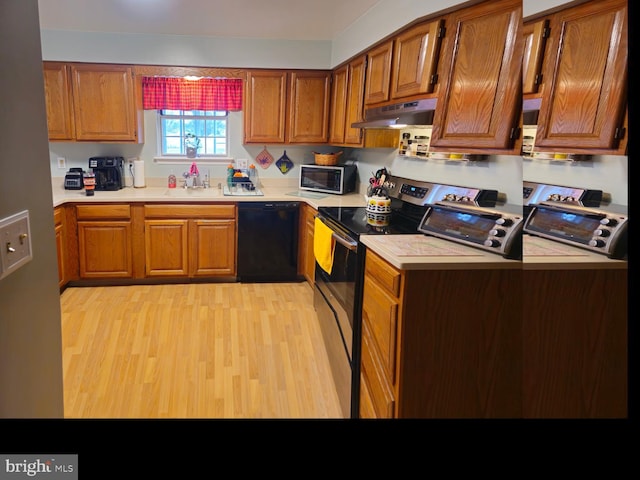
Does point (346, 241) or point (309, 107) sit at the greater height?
point (309, 107)

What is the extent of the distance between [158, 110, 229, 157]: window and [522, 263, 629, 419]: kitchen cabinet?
3.91 m

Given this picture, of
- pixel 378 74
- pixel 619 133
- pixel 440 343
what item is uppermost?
pixel 378 74

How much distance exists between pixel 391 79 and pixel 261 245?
181 cm

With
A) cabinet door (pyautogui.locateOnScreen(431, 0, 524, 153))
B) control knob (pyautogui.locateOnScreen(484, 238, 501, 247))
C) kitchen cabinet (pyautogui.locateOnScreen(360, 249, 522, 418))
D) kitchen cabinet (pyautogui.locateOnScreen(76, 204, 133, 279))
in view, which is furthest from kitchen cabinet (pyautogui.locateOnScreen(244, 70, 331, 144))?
control knob (pyautogui.locateOnScreen(484, 238, 501, 247))

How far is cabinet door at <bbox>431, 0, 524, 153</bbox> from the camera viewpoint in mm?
1156

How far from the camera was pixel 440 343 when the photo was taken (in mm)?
1132

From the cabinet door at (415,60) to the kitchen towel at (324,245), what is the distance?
872 millimetres

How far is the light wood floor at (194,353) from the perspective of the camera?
6.66 ft

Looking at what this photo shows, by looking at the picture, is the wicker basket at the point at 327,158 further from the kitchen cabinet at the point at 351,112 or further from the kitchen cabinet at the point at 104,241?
the kitchen cabinet at the point at 104,241

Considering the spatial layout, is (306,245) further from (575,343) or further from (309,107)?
(575,343)

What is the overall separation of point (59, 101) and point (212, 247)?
1.69m

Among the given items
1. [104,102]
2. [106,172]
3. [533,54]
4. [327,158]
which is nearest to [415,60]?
[533,54]

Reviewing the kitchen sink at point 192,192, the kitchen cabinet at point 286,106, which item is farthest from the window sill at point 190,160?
the kitchen cabinet at point 286,106

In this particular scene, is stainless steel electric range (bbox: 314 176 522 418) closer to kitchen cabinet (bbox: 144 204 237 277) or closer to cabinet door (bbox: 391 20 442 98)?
cabinet door (bbox: 391 20 442 98)
